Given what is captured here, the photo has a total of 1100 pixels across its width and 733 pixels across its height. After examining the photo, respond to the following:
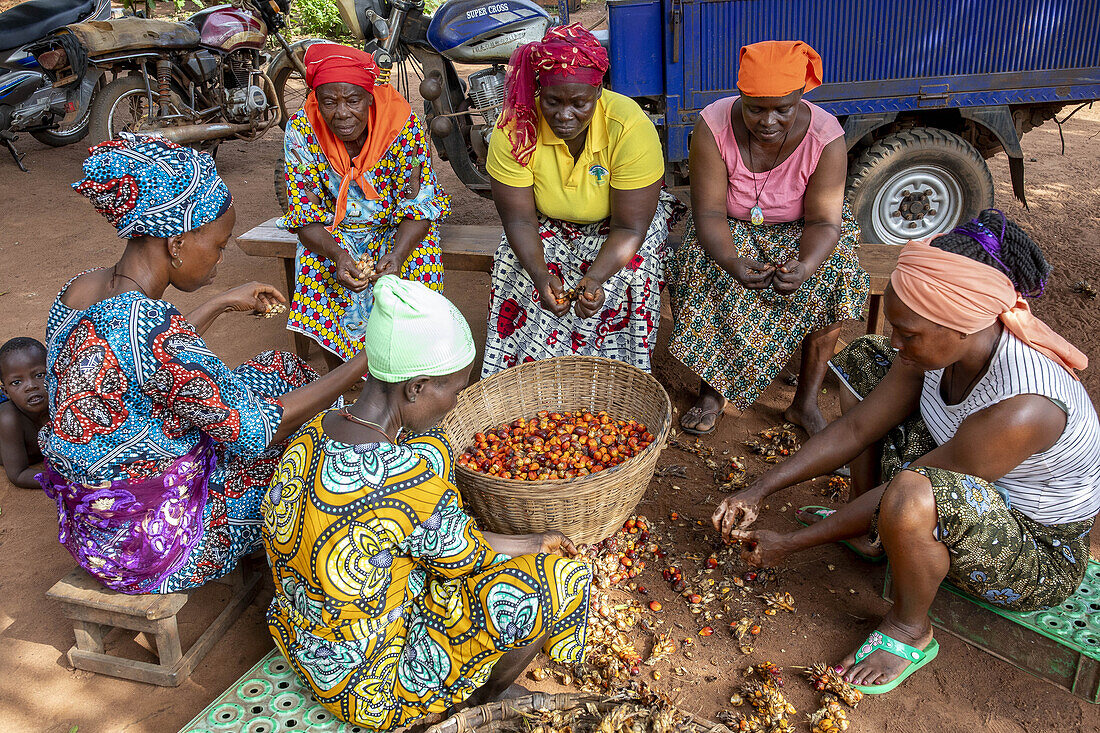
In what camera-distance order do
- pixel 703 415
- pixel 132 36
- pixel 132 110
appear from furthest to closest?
1. pixel 132 110
2. pixel 132 36
3. pixel 703 415

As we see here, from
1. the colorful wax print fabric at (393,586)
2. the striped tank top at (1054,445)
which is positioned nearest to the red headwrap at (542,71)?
the colorful wax print fabric at (393,586)

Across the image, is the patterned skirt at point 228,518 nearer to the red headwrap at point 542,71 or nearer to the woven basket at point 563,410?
the woven basket at point 563,410

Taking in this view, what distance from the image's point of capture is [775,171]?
338cm

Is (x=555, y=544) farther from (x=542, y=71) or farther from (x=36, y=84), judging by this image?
(x=36, y=84)


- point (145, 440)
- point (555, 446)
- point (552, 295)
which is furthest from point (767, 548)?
point (145, 440)

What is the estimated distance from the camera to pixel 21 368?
10.8 feet

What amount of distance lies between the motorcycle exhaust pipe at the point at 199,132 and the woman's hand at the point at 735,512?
597 cm

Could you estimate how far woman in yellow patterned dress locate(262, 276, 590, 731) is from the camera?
191 centimetres

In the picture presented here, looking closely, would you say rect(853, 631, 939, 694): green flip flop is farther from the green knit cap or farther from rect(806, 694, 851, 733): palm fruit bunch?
the green knit cap

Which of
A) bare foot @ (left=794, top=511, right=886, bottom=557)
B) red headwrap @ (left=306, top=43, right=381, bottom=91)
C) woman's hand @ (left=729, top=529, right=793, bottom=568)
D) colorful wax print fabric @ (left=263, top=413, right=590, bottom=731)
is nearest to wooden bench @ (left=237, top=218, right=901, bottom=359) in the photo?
red headwrap @ (left=306, top=43, right=381, bottom=91)

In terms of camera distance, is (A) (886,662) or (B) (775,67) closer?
(A) (886,662)

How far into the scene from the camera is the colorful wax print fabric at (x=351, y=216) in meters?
3.56

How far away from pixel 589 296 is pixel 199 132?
5.05 meters

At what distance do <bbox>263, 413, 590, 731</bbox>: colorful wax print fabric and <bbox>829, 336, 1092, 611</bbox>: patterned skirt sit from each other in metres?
0.98
